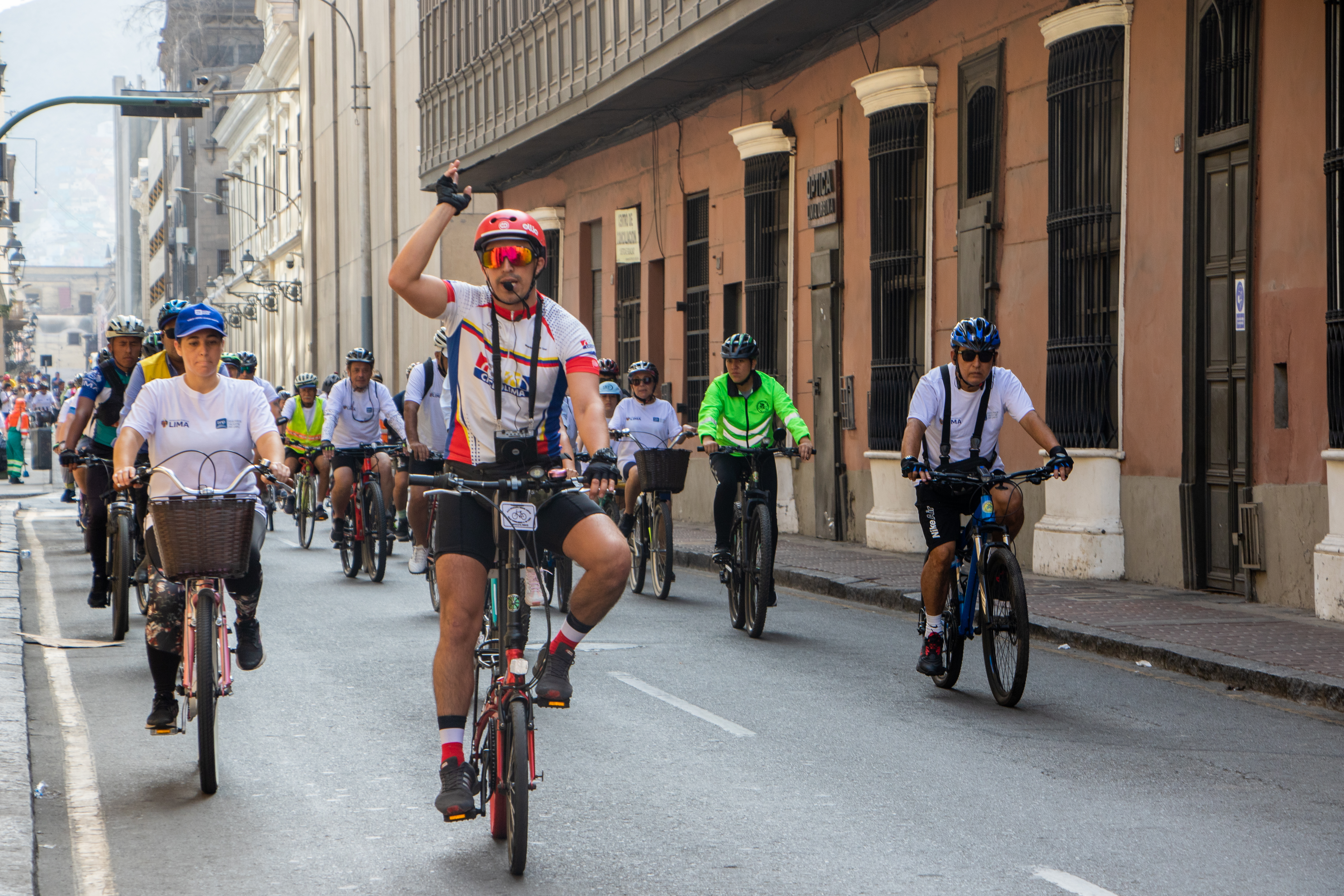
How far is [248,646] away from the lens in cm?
732

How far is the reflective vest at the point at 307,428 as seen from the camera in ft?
63.1

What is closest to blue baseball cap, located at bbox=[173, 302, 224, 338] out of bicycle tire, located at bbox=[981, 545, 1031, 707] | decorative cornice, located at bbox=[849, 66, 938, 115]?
bicycle tire, located at bbox=[981, 545, 1031, 707]

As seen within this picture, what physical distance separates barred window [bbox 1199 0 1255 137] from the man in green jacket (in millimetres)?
3988

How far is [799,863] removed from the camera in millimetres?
5492

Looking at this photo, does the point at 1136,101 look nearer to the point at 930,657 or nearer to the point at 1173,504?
the point at 1173,504

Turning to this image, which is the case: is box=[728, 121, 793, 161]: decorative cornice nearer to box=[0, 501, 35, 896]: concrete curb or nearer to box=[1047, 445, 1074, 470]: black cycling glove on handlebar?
box=[0, 501, 35, 896]: concrete curb

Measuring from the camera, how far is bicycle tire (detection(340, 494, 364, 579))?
1515 cm

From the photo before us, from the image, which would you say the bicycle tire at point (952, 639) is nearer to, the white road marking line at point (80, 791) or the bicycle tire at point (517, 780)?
the bicycle tire at point (517, 780)

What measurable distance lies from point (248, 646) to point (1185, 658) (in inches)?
207

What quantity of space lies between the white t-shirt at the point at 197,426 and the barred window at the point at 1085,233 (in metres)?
8.64

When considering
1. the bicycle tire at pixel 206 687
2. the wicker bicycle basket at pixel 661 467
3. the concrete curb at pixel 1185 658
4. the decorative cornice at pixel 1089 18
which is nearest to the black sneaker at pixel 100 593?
the wicker bicycle basket at pixel 661 467

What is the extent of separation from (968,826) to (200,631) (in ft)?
9.64

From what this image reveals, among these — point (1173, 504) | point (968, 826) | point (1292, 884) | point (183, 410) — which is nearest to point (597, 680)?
point (183, 410)

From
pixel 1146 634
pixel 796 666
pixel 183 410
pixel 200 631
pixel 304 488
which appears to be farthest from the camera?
pixel 304 488
